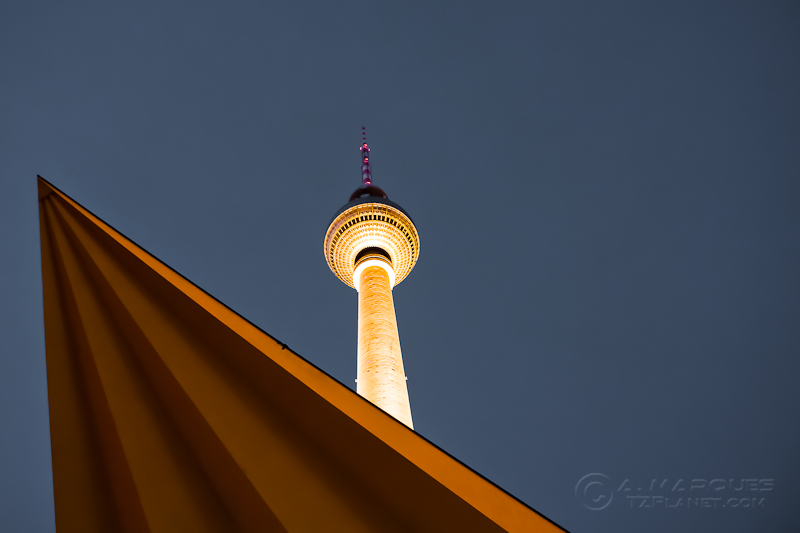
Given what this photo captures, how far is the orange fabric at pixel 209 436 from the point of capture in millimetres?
1802

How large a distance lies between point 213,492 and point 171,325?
0.83 m

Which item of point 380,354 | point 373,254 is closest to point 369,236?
point 373,254

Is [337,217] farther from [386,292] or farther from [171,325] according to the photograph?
[171,325]

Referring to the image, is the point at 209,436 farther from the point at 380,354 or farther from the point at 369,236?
the point at 369,236

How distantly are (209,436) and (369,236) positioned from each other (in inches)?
804

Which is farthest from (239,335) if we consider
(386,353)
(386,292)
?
(386,292)

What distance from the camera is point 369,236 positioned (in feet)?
73.4

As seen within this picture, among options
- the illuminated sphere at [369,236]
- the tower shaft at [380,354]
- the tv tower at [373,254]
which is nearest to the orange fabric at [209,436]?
the tower shaft at [380,354]

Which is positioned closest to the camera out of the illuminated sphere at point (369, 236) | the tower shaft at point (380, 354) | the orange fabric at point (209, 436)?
the orange fabric at point (209, 436)

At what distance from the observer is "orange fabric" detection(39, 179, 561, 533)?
1802mm

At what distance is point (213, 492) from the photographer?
2016 millimetres

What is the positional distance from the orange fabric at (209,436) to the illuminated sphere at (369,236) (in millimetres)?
19278

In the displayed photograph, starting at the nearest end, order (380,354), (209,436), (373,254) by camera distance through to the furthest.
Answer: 1. (209,436)
2. (380,354)
3. (373,254)

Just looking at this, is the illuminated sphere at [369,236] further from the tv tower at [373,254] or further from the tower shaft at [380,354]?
the tower shaft at [380,354]
